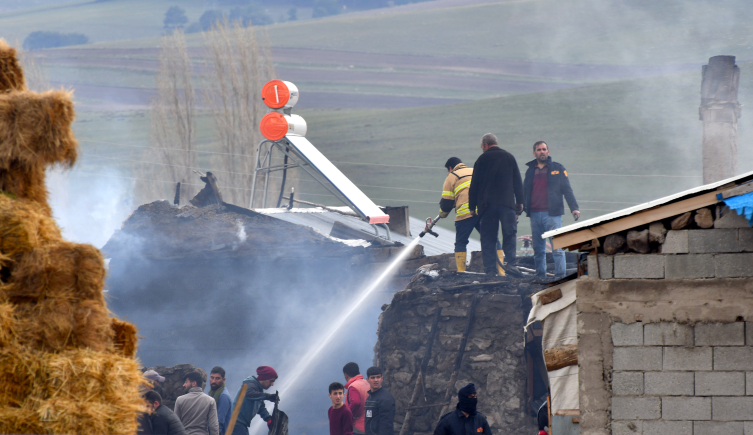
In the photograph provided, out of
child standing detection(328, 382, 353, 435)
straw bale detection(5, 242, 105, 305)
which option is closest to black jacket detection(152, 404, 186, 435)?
child standing detection(328, 382, 353, 435)

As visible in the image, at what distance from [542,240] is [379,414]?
403cm

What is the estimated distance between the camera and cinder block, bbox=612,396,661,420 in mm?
6176

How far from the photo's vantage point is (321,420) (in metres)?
12.6

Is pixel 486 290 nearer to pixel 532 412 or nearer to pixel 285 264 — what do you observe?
pixel 532 412

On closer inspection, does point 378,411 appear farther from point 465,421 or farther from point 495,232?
point 495,232

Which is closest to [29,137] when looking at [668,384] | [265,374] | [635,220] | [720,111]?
[635,220]

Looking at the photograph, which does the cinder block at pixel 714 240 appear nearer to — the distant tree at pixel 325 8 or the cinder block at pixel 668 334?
the cinder block at pixel 668 334

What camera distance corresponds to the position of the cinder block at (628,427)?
620 centimetres

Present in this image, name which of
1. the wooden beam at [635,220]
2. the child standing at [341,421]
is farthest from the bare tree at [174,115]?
the wooden beam at [635,220]

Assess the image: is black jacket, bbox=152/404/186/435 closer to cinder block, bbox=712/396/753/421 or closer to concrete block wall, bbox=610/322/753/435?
concrete block wall, bbox=610/322/753/435

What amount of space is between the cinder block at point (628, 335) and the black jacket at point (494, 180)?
4560 millimetres

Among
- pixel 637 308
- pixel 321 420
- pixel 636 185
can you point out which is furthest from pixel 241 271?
pixel 636 185

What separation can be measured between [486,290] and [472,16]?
116 m

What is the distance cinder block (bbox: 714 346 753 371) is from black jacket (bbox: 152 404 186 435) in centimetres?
492
